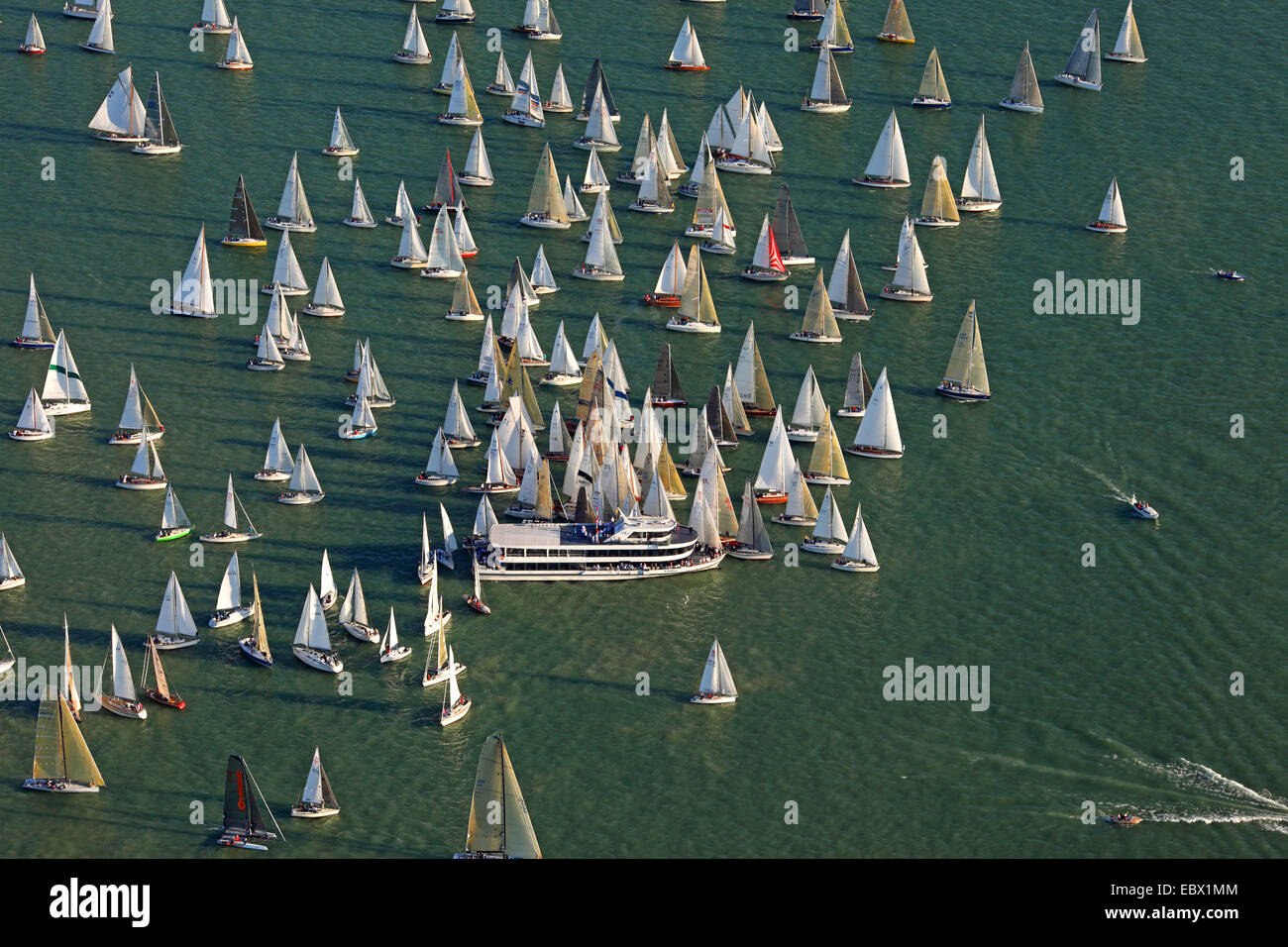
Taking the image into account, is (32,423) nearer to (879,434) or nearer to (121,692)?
(121,692)

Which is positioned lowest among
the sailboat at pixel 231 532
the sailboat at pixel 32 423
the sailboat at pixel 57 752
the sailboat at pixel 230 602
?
the sailboat at pixel 57 752

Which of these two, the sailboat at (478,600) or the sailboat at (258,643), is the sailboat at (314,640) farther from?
the sailboat at (478,600)

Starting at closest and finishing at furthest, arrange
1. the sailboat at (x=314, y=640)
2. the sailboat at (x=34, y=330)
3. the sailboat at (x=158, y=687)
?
the sailboat at (x=158, y=687) < the sailboat at (x=314, y=640) < the sailboat at (x=34, y=330)

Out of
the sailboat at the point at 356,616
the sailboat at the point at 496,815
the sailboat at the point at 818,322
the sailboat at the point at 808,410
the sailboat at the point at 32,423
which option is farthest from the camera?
the sailboat at the point at 818,322

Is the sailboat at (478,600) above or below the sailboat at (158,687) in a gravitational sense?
above

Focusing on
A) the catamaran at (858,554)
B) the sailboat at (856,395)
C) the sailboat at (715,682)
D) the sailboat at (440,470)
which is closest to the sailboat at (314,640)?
the sailboat at (440,470)

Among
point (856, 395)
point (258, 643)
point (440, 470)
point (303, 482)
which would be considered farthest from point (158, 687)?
point (856, 395)

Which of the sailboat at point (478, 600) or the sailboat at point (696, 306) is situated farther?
the sailboat at point (696, 306)
